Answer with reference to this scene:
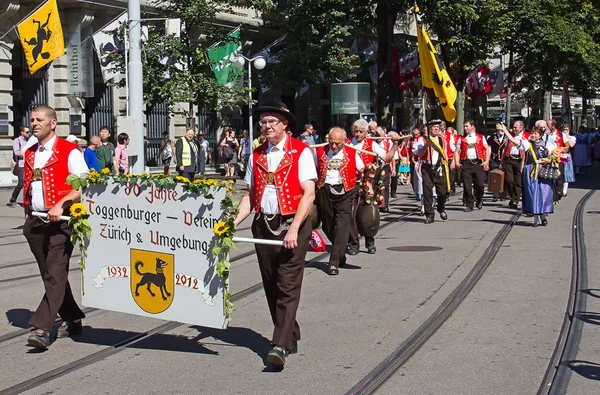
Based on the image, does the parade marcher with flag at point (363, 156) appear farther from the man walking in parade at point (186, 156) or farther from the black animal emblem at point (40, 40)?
the black animal emblem at point (40, 40)

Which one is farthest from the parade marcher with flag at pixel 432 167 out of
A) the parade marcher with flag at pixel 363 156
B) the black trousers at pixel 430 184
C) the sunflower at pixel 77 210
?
the sunflower at pixel 77 210

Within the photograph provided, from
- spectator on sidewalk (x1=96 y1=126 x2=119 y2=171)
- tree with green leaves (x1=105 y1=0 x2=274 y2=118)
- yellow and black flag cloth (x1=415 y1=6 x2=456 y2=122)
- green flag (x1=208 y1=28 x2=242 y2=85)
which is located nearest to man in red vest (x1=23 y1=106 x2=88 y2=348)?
spectator on sidewalk (x1=96 y1=126 x2=119 y2=171)

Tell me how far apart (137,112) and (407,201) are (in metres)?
8.17

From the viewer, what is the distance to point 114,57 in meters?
22.8

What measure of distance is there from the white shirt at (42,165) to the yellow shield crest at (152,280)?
82cm

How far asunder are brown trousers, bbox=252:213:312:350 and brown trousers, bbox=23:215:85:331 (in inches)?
60.3

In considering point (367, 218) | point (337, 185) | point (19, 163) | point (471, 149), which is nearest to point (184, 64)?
point (19, 163)

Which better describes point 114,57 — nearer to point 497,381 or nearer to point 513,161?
point 513,161

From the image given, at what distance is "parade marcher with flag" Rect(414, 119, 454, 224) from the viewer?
17391 millimetres

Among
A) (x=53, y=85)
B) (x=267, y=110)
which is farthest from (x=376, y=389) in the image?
(x=53, y=85)

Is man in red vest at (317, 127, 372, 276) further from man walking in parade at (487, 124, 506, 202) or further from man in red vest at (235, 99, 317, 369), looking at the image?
man walking in parade at (487, 124, 506, 202)

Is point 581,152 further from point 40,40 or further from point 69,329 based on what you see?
point 69,329

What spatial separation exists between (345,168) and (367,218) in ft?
3.61

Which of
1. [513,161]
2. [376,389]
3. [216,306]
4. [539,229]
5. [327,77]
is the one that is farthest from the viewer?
[327,77]
